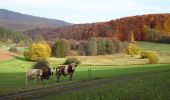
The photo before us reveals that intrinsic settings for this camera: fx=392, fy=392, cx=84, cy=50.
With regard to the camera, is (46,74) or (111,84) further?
(46,74)

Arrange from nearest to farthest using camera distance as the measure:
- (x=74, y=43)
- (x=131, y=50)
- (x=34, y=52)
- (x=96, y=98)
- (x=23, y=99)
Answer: (x=96, y=98) → (x=23, y=99) → (x=34, y=52) → (x=131, y=50) → (x=74, y=43)

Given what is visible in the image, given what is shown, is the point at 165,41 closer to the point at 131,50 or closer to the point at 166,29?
the point at 166,29

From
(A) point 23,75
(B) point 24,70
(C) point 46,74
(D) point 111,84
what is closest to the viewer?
(D) point 111,84

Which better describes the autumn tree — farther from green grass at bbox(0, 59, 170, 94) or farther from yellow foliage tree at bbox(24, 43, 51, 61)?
green grass at bbox(0, 59, 170, 94)

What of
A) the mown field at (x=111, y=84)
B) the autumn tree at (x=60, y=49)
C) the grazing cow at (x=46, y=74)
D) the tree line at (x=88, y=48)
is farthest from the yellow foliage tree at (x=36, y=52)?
the grazing cow at (x=46, y=74)

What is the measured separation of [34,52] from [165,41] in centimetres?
8694

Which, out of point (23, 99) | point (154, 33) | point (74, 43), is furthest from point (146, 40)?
point (23, 99)

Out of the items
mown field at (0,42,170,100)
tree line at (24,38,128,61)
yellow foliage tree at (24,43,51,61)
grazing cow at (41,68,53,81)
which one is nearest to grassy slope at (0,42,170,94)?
mown field at (0,42,170,100)

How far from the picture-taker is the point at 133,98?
2391 centimetres

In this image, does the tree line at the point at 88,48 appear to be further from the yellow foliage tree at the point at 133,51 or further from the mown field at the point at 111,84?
the mown field at the point at 111,84

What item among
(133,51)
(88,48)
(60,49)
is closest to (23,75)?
(60,49)

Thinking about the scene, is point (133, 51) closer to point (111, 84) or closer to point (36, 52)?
point (36, 52)

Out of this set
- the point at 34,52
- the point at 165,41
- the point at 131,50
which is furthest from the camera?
the point at 165,41

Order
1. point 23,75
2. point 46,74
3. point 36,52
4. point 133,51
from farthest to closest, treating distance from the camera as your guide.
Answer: point 133,51, point 36,52, point 23,75, point 46,74
